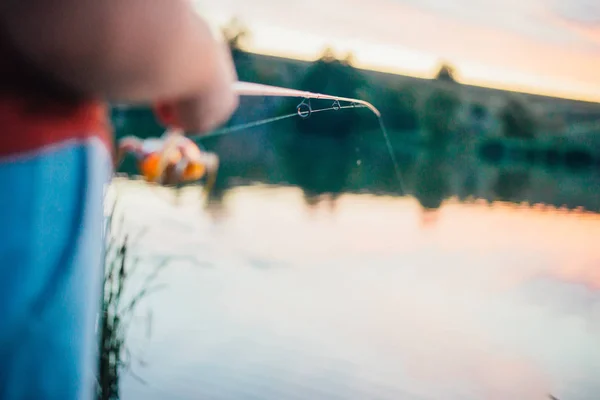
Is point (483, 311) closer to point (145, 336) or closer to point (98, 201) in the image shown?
point (145, 336)

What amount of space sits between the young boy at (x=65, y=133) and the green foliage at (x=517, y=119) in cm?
894

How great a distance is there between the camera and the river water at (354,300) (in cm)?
286

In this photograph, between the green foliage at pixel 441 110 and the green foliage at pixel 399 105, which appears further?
the green foliage at pixel 441 110

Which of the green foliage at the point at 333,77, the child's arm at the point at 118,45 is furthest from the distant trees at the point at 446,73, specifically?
the child's arm at the point at 118,45

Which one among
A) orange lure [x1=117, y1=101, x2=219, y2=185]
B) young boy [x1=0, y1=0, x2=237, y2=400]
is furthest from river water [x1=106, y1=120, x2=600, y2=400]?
young boy [x1=0, y1=0, x2=237, y2=400]

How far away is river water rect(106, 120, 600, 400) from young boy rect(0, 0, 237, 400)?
1.65 metres

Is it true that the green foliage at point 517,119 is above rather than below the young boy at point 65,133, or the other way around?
above

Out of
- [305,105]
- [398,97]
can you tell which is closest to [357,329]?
[398,97]

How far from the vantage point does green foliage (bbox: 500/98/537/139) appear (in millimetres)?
9047

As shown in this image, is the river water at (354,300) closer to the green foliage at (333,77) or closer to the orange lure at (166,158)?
the green foliage at (333,77)

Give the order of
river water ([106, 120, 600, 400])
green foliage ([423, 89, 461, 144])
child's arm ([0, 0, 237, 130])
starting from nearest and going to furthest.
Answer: child's arm ([0, 0, 237, 130])
river water ([106, 120, 600, 400])
green foliage ([423, 89, 461, 144])

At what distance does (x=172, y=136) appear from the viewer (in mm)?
609

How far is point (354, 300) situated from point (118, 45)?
389 cm

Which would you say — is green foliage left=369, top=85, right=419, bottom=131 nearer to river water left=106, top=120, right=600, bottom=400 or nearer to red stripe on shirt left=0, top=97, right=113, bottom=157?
river water left=106, top=120, right=600, bottom=400
